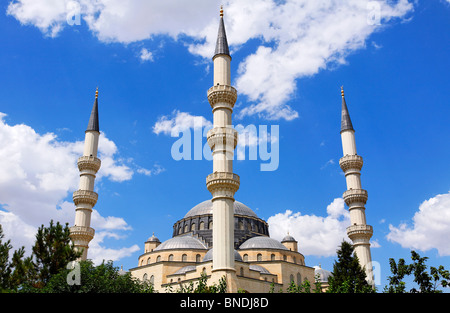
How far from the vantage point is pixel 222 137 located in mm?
23109

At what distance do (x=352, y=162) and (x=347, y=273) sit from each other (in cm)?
875

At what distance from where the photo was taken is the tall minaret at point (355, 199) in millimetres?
28188

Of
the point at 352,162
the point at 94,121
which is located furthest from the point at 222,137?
the point at 94,121

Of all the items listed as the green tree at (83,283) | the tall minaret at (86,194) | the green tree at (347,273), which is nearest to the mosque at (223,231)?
the tall minaret at (86,194)

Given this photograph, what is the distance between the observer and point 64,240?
751 inches

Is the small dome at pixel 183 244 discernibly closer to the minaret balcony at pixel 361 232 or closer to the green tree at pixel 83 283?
the green tree at pixel 83 283

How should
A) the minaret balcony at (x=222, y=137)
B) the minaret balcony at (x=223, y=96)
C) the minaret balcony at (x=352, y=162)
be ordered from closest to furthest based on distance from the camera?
the minaret balcony at (x=222, y=137) < the minaret balcony at (x=223, y=96) < the minaret balcony at (x=352, y=162)

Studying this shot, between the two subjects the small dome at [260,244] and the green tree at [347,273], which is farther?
the small dome at [260,244]

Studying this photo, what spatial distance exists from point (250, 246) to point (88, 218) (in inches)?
565

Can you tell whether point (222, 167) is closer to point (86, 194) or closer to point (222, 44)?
point (222, 44)

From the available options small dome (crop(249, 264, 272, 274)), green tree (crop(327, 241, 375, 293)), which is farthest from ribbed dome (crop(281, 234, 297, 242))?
green tree (crop(327, 241, 375, 293))

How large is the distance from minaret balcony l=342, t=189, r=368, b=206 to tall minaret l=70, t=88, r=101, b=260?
1672cm
